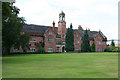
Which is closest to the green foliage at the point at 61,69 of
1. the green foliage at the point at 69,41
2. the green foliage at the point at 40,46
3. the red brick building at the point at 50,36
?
the green foliage at the point at 40,46

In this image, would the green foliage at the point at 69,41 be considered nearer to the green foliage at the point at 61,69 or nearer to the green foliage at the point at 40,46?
the green foliage at the point at 40,46

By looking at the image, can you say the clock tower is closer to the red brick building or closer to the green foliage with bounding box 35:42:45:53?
the red brick building

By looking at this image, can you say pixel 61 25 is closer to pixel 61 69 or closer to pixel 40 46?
pixel 40 46

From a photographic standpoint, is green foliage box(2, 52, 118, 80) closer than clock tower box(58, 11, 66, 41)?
Yes

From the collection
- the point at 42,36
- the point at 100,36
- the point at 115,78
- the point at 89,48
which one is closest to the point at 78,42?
the point at 89,48

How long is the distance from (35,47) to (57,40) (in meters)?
9.74

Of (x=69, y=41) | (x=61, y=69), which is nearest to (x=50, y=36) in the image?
(x=69, y=41)

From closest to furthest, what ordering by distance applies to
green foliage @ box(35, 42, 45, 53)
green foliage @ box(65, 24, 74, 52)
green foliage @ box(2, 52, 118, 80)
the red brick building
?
green foliage @ box(2, 52, 118, 80) < green foliage @ box(35, 42, 45, 53) < the red brick building < green foliage @ box(65, 24, 74, 52)

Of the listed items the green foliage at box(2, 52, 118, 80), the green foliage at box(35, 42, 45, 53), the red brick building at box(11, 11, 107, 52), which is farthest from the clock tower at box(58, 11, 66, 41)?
the green foliage at box(2, 52, 118, 80)

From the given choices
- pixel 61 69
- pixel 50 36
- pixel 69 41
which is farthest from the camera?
pixel 69 41

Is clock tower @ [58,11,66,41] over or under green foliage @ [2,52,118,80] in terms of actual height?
over

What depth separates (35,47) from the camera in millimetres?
51188

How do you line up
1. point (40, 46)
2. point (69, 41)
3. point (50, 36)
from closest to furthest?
point (40, 46) → point (50, 36) → point (69, 41)

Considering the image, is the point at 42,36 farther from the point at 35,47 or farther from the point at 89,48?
the point at 89,48
